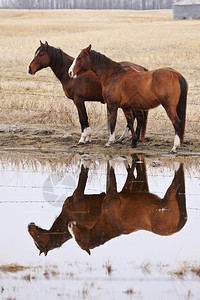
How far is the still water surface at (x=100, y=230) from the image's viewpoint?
4672 mm

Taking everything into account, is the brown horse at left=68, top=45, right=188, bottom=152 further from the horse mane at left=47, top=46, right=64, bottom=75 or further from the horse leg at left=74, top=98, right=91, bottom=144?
the horse mane at left=47, top=46, right=64, bottom=75

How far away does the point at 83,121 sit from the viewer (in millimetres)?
10555

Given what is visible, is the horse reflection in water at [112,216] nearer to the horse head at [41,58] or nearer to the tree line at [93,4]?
the horse head at [41,58]

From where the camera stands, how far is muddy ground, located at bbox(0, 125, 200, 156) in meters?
10.2

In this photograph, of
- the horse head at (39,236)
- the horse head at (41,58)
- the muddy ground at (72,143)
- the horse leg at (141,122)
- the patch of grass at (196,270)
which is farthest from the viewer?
the horse head at (41,58)

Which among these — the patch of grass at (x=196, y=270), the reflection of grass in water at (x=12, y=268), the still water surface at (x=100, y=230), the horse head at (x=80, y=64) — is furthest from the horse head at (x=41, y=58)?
the patch of grass at (x=196, y=270)

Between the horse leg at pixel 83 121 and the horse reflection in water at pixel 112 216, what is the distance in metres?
2.77

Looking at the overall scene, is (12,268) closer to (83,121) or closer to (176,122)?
(176,122)

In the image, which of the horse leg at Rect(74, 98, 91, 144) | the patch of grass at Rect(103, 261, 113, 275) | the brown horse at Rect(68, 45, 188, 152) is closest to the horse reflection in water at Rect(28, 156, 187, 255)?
the patch of grass at Rect(103, 261, 113, 275)

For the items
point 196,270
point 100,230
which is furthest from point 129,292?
point 100,230

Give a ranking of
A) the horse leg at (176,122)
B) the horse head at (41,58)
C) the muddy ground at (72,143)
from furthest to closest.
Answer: the horse head at (41,58)
the muddy ground at (72,143)
the horse leg at (176,122)

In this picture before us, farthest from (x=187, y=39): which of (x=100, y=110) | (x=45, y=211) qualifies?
(x=45, y=211)

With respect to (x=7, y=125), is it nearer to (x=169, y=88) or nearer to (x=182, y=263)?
(x=169, y=88)

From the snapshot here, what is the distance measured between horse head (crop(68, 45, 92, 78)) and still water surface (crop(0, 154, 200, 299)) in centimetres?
167
